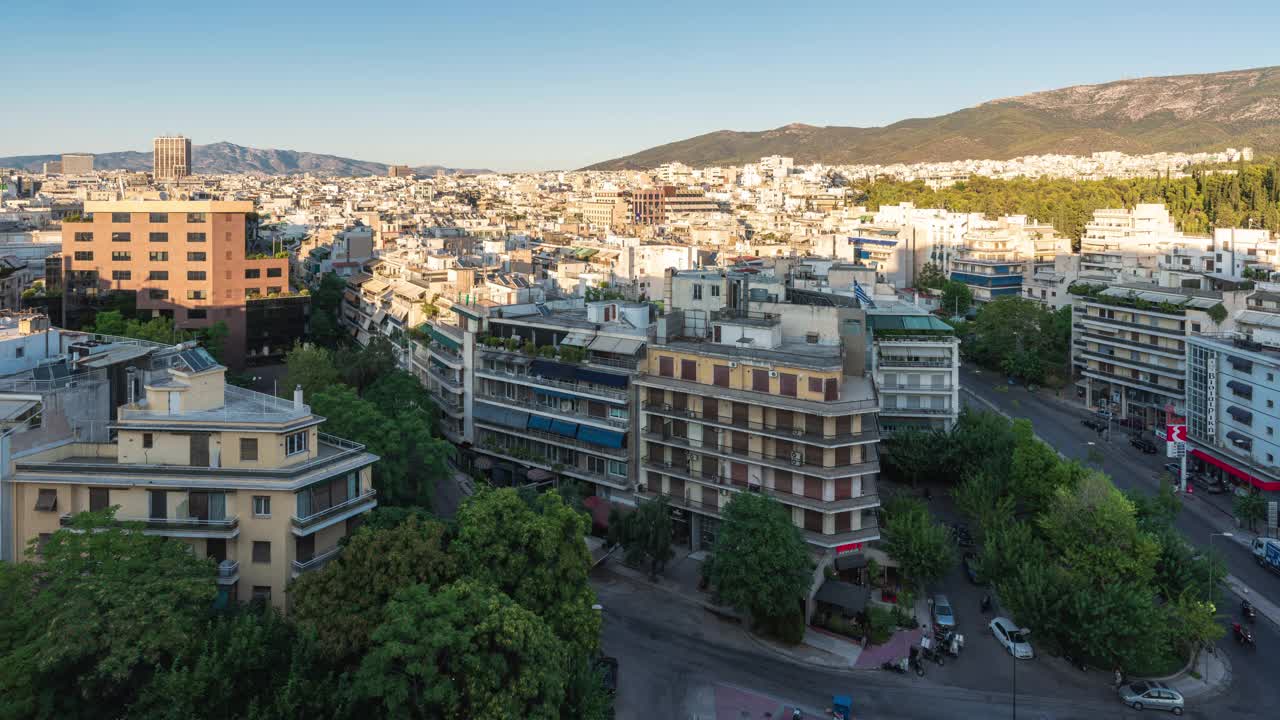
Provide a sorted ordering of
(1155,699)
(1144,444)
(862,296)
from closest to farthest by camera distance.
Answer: (1155,699), (862,296), (1144,444)

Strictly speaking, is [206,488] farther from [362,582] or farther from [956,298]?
[956,298]

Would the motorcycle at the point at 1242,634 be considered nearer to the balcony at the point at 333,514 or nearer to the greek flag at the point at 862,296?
the greek flag at the point at 862,296

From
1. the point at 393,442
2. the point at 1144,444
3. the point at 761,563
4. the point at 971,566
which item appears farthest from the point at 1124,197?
the point at 393,442

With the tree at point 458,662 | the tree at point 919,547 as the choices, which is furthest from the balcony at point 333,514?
the tree at point 919,547

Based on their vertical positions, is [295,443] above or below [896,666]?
above

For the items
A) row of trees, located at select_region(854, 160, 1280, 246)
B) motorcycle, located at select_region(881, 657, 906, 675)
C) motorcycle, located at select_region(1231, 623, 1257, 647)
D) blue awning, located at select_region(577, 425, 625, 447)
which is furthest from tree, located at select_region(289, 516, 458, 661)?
row of trees, located at select_region(854, 160, 1280, 246)

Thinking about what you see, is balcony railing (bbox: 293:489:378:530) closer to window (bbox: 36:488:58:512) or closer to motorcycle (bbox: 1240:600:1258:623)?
window (bbox: 36:488:58:512)
